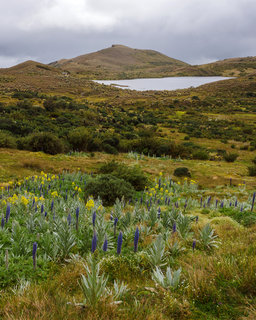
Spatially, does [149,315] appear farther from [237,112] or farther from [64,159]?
[237,112]

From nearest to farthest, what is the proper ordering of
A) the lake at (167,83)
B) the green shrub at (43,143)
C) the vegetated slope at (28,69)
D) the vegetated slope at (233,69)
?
the green shrub at (43,143), the vegetated slope at (28,69), the lake at (167,83), the vegetated slope at (233,69)

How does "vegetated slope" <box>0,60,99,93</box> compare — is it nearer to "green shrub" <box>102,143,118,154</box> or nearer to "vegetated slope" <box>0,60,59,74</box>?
"vegetated slope" <box>0,60,59,74</box>

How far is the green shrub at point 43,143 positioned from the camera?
14.9m

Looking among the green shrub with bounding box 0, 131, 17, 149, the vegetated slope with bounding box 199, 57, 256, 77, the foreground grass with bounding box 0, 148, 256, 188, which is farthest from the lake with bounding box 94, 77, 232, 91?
the foreground grass with bounding box 0, 148, 256, 188

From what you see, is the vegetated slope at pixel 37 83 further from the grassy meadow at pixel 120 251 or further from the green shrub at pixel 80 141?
the grassy meadow at pixel 120 251

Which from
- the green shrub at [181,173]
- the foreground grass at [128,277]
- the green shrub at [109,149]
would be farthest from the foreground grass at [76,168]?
the foreground grass at [128,277]

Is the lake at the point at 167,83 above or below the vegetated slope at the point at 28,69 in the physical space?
below

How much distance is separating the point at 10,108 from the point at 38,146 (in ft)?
53.7

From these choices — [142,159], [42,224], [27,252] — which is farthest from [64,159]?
[27,252]

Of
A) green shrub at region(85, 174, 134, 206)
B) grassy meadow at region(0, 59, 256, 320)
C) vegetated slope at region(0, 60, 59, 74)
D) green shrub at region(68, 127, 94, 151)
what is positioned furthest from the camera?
vegetated slope at region(0, 60, 59, 74)

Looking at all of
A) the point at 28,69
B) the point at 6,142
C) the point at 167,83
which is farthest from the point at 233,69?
the point at 6,142

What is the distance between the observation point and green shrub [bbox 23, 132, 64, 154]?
14.9 meters

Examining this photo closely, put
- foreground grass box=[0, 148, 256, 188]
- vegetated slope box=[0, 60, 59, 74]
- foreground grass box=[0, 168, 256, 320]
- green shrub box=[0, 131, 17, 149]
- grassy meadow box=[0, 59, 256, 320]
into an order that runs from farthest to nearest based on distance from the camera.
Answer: vegetated slope box=[0, 60, 59, 74], green shrub box=[0, 131, 17, 149], foreground grass box=[0, 148, 256, 188], grassy meadow box=[0, 59, 256, 320], foreground grass box=[0, 168, 256, 320]

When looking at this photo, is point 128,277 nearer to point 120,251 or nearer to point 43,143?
point 120,251
